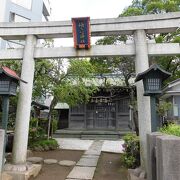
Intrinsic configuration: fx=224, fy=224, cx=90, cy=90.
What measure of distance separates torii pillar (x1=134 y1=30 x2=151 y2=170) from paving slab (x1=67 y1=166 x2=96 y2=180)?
6.05ft

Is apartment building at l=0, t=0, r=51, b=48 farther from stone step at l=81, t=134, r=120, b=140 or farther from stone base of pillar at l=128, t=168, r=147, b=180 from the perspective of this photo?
stone base of pillar at l=128, t=168, r=147, b=180

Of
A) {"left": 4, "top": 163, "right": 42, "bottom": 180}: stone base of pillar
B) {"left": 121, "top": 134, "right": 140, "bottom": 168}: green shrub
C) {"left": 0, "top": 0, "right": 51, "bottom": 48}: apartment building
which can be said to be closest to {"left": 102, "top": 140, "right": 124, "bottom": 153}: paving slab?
{"left": 121, "top": 134, "right": 140, "bottom": 168}: green shrub

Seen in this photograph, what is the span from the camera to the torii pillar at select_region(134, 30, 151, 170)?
683cm

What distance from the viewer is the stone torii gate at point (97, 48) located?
7156 millimetres

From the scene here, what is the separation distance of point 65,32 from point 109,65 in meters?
7.64

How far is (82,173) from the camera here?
25.1 ft

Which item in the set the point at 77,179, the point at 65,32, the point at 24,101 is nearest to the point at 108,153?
the point at 77,179

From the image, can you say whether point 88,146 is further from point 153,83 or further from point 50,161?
point 153,83

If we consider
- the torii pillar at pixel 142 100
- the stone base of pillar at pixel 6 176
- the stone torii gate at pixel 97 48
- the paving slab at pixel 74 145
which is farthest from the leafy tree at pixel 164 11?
the stone base of pillar at pixel 6 176

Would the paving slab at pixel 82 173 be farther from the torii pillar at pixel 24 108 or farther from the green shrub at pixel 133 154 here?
the torii pillar at pixel 24 108

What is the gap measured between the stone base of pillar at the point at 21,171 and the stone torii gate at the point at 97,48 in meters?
0.27

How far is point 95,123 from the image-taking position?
68.5 ft

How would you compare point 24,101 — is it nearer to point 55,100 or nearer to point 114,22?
point 114,22

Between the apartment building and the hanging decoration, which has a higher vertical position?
the apartment building
